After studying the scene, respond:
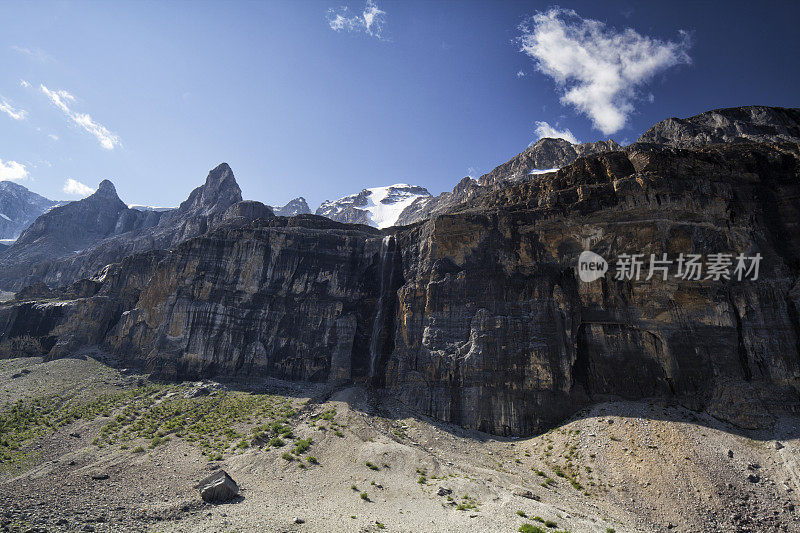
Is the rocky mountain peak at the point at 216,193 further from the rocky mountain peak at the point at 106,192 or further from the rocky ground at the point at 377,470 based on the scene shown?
the rocky ground at the point at 377,470

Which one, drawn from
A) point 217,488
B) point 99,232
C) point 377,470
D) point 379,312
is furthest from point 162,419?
point 99,232

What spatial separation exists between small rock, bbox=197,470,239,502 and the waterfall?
95.7 ft

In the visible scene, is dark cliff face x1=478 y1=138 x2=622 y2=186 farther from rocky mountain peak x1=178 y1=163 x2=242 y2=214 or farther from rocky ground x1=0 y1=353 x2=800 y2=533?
rocky mountain peak x1=178 y1=163 x2=242 y2=214

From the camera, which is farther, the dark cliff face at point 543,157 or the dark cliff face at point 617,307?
the dark cliff face at point 543,157

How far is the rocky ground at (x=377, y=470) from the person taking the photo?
2334cm

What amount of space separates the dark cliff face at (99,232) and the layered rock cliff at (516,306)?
55.2 metres

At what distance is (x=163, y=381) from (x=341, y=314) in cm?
2846

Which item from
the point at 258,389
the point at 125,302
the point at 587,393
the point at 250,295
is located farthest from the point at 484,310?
the point at 125,302

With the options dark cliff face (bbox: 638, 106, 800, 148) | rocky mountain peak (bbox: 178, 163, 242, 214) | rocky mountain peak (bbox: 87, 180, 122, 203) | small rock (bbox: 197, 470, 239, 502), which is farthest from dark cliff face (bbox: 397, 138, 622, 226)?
rocky mountain peak (bbox: 87, 180, 122, 203)

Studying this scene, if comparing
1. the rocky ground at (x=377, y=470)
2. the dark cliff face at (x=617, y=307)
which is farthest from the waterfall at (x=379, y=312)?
the rocky ground at (x=377, y=470)

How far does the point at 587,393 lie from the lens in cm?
4050

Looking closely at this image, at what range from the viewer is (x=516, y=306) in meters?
46.7

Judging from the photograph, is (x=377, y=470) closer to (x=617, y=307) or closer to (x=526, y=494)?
(x=526, y=494)

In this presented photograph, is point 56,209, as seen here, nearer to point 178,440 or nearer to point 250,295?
point 250,295
